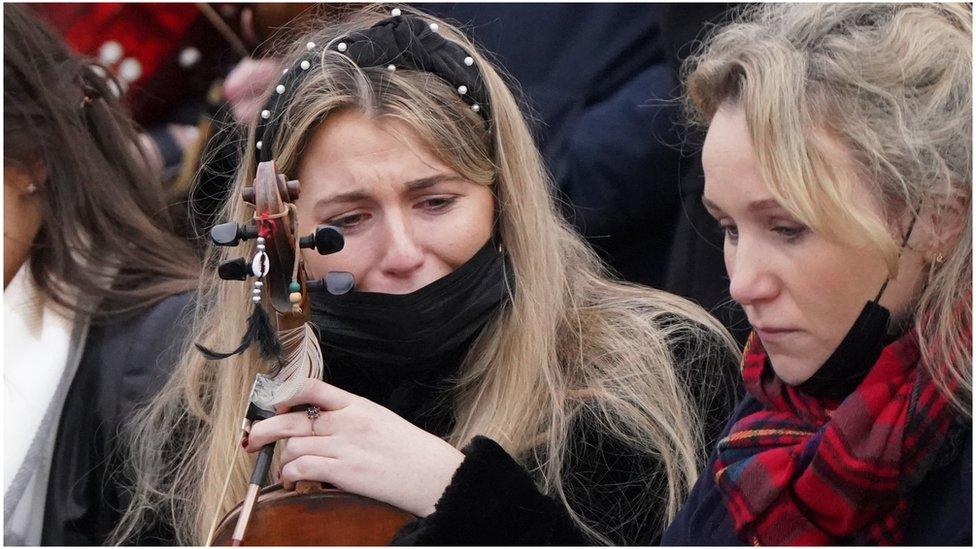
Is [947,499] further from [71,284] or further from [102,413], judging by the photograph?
[71,284]

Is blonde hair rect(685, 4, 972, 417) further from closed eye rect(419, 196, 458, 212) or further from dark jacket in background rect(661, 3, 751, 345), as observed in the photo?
dark jacket in background rect(661, 3, 751, 345)

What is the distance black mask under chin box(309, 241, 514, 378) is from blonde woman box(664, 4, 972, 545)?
61cm

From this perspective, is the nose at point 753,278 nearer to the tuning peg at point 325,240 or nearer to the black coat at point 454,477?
the black coat at point 454,477

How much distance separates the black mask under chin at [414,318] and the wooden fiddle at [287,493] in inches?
13.0

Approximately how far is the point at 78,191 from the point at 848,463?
2070 mm

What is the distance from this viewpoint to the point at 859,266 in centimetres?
212

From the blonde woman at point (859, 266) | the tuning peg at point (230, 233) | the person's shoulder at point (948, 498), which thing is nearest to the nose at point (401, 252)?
the tuning peg at point (230, 233)

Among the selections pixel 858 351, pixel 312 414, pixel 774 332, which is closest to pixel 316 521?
pixel 312 414

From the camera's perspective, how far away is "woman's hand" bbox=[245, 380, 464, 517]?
2.39 meters

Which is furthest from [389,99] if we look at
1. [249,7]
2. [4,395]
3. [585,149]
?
[249,7]

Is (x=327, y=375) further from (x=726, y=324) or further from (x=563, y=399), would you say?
(x=726, y=324)

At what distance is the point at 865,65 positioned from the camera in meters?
2.19

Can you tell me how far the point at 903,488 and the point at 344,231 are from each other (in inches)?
45.6

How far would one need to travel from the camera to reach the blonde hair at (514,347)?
2721 mm
